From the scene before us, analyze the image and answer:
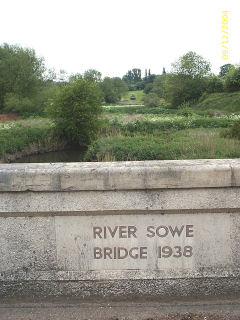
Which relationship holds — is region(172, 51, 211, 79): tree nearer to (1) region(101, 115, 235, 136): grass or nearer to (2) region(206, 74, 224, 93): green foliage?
(2) region(206, 74, 224, 93): green foliage

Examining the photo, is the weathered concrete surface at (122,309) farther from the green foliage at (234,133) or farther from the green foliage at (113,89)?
the green foliage at (113,89)

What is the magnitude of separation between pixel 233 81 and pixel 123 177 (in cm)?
4468

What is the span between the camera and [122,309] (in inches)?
96.7

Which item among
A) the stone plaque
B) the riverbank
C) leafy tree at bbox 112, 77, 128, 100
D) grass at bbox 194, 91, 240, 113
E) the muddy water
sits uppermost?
leafy tree at bbox 112, 77, 128, 100

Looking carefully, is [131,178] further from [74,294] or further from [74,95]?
[74,95]

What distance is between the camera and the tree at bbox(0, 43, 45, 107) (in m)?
49.0

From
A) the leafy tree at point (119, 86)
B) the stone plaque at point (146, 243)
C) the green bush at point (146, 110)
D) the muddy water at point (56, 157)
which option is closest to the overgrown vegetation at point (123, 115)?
the green bush at point (146, 110)

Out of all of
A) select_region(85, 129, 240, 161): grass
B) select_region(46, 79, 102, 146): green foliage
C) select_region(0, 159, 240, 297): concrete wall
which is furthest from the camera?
select_region(46, 79, 102, 146): green foliage

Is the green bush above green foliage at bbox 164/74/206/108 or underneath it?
underneath

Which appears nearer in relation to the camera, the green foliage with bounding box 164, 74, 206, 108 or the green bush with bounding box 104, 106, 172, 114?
the green bush with bounding box 104, 106, 172, 114

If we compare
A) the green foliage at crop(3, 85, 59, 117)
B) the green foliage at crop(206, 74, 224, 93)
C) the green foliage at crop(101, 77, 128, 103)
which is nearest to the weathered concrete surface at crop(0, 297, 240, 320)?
the green foliage at crop(3, 85, 59, 117)

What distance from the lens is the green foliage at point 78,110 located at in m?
27.2

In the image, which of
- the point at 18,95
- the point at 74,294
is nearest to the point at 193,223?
the point at 74,294

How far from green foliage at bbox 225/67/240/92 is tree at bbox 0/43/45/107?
27814mm
